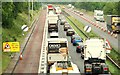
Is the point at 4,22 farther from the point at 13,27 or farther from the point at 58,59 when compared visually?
the point at 58,59

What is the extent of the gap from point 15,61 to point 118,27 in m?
32.5

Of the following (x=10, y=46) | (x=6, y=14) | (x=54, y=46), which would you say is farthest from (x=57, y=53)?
(x=6, y=14)

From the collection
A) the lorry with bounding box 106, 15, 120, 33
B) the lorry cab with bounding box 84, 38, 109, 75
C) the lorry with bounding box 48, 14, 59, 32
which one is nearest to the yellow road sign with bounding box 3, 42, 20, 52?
the lorry cab with bounding box 84, 38, 109, 75

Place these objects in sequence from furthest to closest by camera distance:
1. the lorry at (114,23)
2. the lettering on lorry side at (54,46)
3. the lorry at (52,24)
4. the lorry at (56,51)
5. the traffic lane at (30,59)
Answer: the lorry at (52,24), the lorry at (114,23), the lettering on lorry side at (54,46), the traffic lane at (30,59), the lorry at (56,51)

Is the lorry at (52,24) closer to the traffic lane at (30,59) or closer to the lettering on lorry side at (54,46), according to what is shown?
the traffic lane at (30,59)

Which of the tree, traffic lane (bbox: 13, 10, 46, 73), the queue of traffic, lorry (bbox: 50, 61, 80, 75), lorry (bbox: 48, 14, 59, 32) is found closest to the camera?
lorry (bbox: 50, 61, 80, 75)

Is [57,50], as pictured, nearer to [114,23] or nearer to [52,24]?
[52,24]

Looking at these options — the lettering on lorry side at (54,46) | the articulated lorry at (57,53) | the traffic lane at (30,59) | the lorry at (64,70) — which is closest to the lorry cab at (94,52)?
the articulated lorry at (57,53)

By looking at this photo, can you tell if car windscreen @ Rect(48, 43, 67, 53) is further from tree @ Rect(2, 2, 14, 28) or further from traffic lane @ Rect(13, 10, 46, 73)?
tree @ Rect(2, 2, 14, 28)

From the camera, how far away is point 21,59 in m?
39.0

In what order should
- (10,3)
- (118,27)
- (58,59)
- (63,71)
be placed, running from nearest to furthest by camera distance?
(63,71)
(58,59)
(10,3)
(118,27)

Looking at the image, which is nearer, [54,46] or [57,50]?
[57,50]

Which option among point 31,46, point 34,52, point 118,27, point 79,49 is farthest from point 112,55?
point 118,27

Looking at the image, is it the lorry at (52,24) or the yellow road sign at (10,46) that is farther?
the lorry at (52,24)
